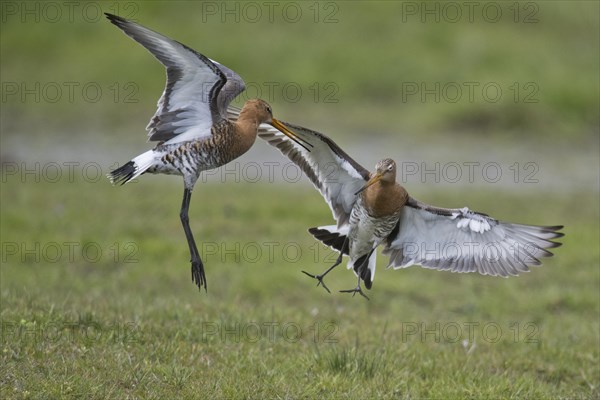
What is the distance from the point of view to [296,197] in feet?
42.5

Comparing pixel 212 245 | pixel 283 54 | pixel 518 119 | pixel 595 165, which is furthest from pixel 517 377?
pixel 283 54

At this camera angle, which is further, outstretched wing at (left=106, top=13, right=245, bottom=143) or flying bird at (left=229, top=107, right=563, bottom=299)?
flying bird at (left=229, top=107, right=563, bottom=299)

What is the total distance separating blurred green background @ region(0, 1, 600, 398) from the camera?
6.36 m

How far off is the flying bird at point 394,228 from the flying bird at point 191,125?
0.53m

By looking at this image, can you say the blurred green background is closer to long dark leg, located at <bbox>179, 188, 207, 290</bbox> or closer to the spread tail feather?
long dark leg, located at <bbox>179, 188, 207, 290</bbox>

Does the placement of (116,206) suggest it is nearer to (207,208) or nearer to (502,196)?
(207,208)

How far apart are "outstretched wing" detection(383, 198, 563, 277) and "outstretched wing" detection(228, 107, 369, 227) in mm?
470

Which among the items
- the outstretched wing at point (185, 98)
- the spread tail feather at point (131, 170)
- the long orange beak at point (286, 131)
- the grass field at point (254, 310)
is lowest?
the grass field at point (254, 310)

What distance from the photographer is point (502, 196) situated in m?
13.7

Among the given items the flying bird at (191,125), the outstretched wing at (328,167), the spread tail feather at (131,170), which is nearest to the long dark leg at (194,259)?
the flying bird at (191,125)

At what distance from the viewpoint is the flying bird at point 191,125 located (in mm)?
6520

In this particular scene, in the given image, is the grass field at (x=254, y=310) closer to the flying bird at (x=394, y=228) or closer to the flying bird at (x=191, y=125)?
the flying bird at (x=394, y=228)

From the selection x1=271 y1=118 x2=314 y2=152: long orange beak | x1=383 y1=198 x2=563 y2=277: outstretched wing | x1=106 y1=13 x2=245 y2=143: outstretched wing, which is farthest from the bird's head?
x1=106 y1=13 x2=245 y2=143: outstretched wing

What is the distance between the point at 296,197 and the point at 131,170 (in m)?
6.63
